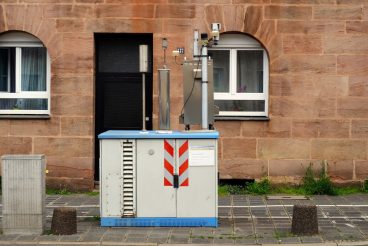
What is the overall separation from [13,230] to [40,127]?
15.5ft

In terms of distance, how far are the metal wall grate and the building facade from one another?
3.90m

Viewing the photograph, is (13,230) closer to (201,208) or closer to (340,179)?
(201,208)

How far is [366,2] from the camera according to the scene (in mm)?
14023

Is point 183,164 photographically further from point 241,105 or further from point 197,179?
point 241,105

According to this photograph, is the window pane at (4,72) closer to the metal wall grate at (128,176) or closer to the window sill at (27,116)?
the window sill at (27,116)

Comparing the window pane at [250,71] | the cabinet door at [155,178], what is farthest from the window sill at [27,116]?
the cabinet door at [155,178]

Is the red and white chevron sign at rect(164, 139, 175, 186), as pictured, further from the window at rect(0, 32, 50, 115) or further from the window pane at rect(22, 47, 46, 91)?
the window pane at rect(22, 47, 46, 91)

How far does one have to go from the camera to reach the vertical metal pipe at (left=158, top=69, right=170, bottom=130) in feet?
37.9

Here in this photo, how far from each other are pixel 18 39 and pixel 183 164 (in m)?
6.22

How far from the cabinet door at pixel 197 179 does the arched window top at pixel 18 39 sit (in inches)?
229

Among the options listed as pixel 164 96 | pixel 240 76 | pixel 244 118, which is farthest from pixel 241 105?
pixel 164 96

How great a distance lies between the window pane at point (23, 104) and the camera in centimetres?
1469

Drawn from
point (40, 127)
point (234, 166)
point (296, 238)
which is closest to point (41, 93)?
point (40, 127)

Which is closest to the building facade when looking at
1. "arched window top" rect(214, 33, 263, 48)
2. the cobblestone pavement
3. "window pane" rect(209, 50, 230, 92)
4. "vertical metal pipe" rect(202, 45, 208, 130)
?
"arched window top" rect(214, 33, 263, 48)
